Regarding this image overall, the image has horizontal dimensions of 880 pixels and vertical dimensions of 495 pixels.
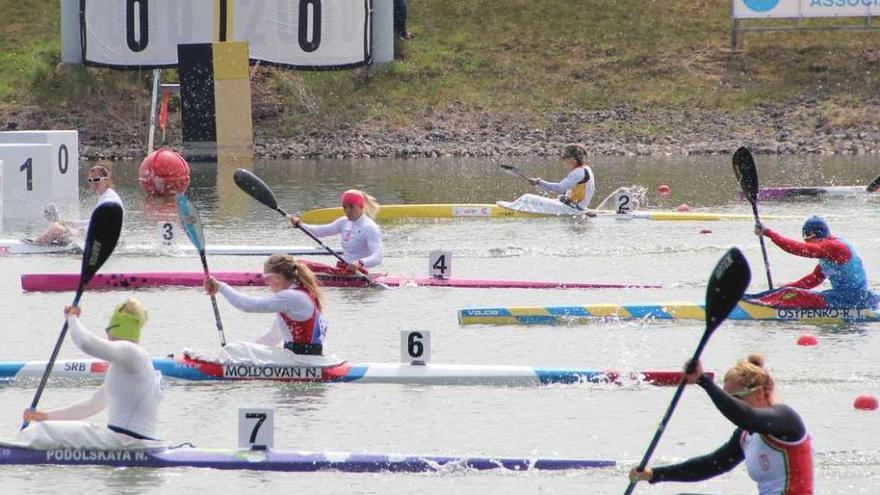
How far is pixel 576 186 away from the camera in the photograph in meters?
25.0

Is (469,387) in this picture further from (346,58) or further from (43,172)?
(346,58)

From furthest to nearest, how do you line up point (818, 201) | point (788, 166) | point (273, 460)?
point (788, 166)
point (818, 201)
point (273, 460)

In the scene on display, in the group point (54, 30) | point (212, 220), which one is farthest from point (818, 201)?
point (54, 30)

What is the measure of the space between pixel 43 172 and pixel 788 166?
55.8ft

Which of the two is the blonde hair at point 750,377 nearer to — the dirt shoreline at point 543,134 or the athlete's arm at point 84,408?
the athlete's arm at point 84,408

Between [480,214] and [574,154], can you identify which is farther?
[480,214]

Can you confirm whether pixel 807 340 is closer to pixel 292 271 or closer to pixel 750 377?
pixel 292 271

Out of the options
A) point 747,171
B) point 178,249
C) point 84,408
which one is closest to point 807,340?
point 747,171

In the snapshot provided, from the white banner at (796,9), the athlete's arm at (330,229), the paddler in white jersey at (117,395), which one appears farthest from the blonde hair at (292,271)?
the white banner at (796,9)

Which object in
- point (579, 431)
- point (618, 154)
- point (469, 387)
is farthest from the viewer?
point (618, 154)

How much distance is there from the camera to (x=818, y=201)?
29.1m

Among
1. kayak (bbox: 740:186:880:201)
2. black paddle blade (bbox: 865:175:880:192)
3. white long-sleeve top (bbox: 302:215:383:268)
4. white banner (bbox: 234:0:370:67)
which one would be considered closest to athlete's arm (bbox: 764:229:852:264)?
white long-sleeve top (bbox: 302:215:383:268)

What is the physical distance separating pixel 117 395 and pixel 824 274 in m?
7.98

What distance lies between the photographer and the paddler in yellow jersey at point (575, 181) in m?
24.5
